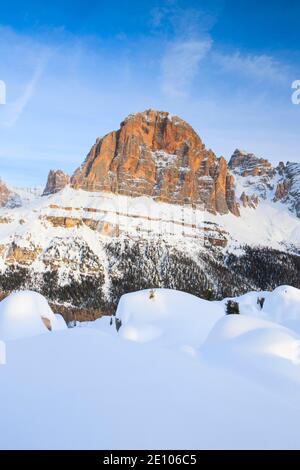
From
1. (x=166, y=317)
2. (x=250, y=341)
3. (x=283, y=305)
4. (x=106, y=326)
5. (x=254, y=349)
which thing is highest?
(x=250, y=341)

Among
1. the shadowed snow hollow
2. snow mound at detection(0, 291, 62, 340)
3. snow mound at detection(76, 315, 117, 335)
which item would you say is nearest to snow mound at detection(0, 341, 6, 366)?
the shadowed snow hollow

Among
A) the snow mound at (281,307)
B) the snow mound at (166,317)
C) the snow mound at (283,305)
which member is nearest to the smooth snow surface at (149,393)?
the snow mound at (166,317)

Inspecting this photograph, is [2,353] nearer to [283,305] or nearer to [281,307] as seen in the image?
[281,307]

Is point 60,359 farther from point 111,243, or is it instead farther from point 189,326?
point 111,243

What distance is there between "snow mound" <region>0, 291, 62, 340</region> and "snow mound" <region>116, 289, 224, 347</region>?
174 inches

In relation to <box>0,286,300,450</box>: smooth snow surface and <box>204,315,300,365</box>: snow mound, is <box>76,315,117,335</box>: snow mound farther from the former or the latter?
<box>0,286,300,450</box>: smooth snow surface

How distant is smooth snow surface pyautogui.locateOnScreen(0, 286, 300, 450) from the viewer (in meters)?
4.52

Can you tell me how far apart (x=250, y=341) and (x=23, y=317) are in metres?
13.0

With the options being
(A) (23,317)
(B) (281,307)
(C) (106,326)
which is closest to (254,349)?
(A) (23,317)

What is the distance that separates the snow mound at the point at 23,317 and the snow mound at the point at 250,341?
1046cm

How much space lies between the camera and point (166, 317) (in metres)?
22.5

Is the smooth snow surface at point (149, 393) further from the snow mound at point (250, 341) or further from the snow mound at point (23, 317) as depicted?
the snow mound at point (23, 317)

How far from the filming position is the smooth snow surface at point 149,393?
4.52m
